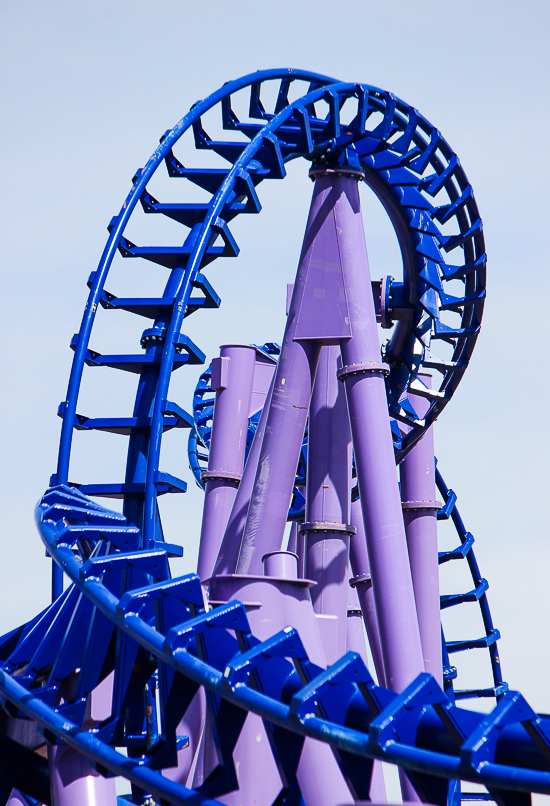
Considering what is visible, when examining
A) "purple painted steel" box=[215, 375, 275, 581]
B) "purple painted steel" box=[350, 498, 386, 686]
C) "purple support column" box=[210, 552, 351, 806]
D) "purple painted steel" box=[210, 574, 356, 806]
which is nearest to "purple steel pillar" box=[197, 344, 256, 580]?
"purple painted steel" box=[215, 375, 275, 581]

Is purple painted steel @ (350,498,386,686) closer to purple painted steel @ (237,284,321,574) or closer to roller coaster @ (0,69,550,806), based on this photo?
roller coaster @ (0,69,550,806)

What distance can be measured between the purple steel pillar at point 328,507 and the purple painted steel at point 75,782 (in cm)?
359

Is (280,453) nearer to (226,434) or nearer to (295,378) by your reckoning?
(295,378)

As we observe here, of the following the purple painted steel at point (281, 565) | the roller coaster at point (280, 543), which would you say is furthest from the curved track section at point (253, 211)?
the purple painted steel at point (281, 565)

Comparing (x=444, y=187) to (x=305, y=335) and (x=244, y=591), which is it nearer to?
(x=305, y=335)

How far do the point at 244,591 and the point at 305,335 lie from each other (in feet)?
10.3

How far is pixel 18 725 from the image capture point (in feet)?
20.3

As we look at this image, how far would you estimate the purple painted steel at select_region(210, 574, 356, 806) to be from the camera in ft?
16.7

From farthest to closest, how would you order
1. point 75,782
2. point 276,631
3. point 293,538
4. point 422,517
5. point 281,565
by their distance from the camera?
point 293,538, point 422,517, point 281,565, point 276,631, point 75,782

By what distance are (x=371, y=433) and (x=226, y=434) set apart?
123 inches

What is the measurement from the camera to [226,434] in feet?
36.0

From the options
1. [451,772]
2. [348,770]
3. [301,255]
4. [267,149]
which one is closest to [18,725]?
[348,770]

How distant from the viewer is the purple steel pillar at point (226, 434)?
10.9 meters

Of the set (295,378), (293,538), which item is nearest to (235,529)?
(295,378)
